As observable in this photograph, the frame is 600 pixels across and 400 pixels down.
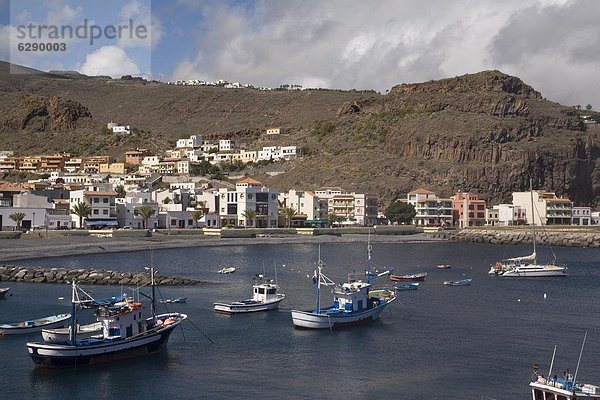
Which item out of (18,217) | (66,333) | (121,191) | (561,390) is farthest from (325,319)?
Answer: (121,191)

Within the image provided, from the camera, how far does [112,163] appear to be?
7633 inches

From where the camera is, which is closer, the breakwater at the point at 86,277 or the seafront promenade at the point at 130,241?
the breakwater at the point at 86,277

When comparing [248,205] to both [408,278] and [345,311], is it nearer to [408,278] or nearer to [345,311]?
[408,278]

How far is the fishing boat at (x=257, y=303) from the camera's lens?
52562mm

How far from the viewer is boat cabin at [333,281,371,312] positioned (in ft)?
161

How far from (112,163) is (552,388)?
572 ft

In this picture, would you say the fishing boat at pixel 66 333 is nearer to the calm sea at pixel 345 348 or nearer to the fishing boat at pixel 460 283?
the calm sea at pixel 345 348

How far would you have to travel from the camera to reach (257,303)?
A: 5369 centimetres

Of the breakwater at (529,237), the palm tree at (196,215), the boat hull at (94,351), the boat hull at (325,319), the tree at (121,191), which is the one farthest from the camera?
the tree at (121,191)

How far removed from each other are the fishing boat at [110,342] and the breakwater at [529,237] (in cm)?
9122

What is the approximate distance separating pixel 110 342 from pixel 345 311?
1563cm

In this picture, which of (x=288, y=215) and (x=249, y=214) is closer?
(x=249, y=214)

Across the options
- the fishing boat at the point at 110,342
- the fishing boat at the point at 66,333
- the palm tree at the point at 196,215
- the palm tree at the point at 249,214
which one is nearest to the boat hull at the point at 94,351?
the fishing boat at the point at 110,342

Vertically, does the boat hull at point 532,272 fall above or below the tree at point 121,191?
below
